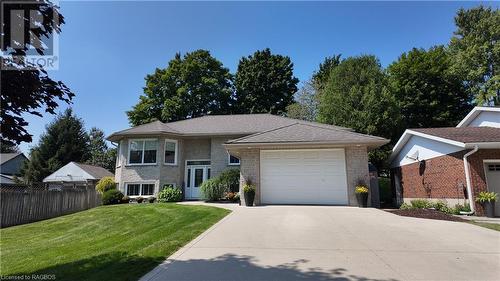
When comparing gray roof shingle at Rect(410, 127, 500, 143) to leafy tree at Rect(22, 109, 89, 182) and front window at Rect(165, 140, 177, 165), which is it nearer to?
front window at Rect(165, 140, 177, 165)

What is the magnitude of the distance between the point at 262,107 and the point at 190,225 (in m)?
31.5

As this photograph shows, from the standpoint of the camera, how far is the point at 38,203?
1467 cm

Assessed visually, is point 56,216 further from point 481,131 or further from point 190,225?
point 481,131

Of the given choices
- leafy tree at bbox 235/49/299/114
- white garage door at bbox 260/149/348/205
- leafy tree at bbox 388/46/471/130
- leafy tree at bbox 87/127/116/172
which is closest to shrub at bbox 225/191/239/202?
white garage door at bbox 260/149/348/205

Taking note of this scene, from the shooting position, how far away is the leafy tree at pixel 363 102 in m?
26.2

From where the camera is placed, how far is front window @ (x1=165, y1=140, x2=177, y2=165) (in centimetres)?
1992

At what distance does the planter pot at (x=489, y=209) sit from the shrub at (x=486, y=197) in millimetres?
128

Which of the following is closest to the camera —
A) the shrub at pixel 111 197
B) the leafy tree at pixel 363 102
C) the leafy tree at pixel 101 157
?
the shrub at pixel 111 197

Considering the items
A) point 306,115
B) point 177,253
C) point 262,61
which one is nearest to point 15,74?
point 177,253

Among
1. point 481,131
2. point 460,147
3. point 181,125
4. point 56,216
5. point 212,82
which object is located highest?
point 212,82

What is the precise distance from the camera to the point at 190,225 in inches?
341

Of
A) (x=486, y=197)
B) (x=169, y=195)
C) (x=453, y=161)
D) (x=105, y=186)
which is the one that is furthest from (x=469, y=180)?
(x=105, y=186)

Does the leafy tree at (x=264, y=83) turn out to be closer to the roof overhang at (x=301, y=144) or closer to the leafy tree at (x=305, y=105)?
the leafy tree at (x=305, y=105)

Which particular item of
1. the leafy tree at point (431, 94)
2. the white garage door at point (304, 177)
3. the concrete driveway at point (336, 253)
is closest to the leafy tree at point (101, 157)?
the white garage door at point (304, 177)
